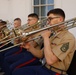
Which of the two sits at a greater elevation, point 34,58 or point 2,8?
point 2,8

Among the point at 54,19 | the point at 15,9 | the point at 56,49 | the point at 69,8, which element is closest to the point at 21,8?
the point at 15,9

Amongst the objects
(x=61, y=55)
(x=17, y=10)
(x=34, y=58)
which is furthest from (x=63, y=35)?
(x=17, y=10)

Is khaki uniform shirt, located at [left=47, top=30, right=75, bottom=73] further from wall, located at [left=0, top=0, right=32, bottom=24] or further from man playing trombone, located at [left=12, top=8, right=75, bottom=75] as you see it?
wall, located at [left=0, top=0, right=32, bottom=24]

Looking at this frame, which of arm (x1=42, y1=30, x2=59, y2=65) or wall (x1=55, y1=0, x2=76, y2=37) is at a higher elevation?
wall (x1=55, y1=0, x2=76, y2=37)

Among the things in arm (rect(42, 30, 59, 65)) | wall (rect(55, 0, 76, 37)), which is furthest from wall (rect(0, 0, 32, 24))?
arm (rect(42, 30, 59, 65))

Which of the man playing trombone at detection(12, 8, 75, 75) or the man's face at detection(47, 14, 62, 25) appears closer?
the man playing trombone at detection(12, 8, 75, 75)

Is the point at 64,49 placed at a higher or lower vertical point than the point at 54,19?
lower

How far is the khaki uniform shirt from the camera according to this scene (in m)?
1.35

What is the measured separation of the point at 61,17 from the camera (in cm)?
150

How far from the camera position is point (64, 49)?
1.35m

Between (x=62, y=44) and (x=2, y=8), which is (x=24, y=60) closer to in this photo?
(x=62, y=44)

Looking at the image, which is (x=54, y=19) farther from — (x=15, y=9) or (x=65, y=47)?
(x=15, y=9)

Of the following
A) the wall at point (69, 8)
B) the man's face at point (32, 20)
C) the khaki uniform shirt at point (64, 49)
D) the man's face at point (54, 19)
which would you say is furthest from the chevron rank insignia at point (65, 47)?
the wall at point (69, 8)

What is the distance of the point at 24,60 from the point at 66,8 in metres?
1.57
